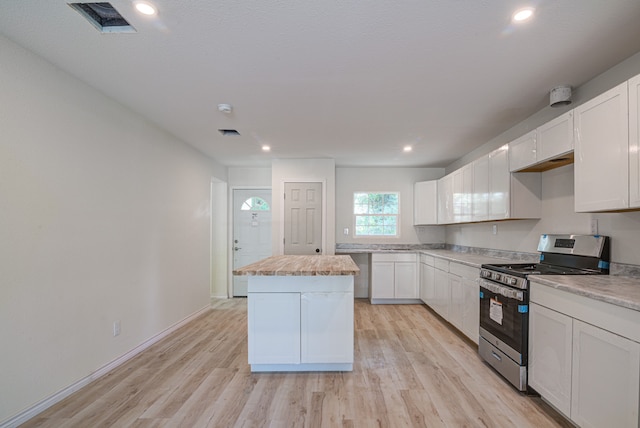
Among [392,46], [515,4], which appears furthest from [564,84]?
[392,46]

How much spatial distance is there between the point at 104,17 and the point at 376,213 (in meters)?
4.73

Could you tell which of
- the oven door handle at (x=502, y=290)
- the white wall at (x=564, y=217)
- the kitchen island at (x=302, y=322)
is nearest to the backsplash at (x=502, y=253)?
the white wall at (x=564, y=217)

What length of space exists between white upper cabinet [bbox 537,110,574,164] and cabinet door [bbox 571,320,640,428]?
4.27 ft

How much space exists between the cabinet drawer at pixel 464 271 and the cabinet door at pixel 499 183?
2.00 feet

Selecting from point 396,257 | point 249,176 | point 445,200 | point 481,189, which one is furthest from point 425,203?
point 249,176

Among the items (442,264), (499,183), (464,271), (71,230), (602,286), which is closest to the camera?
(602,286)

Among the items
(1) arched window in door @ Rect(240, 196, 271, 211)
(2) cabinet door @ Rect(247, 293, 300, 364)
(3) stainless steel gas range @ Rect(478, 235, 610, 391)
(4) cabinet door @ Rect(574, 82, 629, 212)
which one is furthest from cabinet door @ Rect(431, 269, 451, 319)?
(1) arched window in door @ Rect(240, 196, 271, 211)

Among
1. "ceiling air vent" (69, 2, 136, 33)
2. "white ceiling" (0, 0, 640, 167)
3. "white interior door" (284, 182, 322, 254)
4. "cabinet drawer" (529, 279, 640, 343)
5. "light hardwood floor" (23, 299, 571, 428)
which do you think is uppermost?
"ceiling air vent" (69, 2, 136, 33)

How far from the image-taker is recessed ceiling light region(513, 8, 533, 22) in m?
1.60

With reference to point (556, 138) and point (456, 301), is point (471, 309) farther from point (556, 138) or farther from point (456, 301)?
point (556, 138)

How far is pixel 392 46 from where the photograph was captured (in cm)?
190

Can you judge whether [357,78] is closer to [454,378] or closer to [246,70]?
[246,70]

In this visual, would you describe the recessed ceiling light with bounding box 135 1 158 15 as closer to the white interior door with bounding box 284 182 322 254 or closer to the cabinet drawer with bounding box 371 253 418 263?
the white interior door with bounding box 284 182 322 254

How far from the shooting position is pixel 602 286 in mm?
1824
